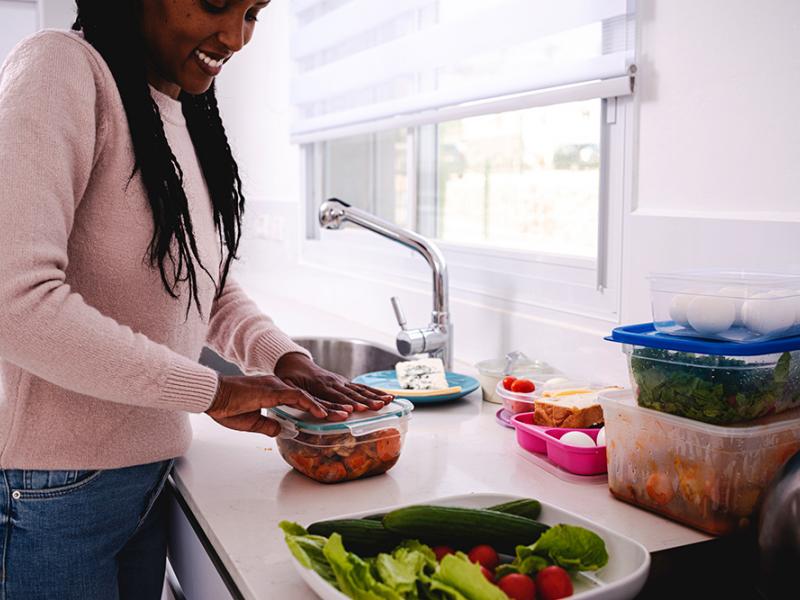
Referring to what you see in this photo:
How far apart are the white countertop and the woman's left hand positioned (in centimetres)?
10

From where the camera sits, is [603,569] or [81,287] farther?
[81,287]

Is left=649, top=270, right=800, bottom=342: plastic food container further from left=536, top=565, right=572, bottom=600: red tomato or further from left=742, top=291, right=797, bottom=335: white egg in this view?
left=536, top=565, right=572, bottom=600: red tomato

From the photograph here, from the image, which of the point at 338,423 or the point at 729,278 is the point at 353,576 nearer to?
the point at 338,423

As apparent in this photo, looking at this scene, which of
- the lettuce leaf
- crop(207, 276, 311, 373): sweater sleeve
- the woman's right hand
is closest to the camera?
the lettuce leaf

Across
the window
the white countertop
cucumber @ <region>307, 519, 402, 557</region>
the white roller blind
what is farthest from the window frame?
cucumber @ <region>307, 519, 402, 557</region>

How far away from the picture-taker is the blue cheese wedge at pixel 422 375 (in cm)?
156

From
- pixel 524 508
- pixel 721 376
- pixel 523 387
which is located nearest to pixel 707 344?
pixel 721 376

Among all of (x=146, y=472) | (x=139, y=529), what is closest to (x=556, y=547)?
(x=146, y=472)

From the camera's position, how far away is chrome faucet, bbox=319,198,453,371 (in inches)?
67.5

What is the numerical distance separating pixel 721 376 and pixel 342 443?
0.48 meters

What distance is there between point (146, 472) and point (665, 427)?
655 mm

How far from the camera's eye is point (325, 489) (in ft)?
3.62

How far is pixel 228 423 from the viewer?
109cm

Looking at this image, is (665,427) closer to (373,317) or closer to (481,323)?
(481,323)
